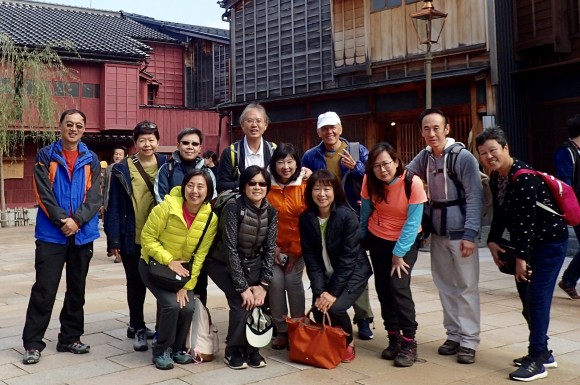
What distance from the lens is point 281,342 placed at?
538cm

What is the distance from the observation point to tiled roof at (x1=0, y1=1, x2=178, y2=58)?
932 inches

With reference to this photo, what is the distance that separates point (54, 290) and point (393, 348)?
2.90m

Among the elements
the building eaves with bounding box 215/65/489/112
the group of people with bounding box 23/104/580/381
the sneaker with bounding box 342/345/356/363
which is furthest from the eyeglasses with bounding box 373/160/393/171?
the building eaves with bounding box 215/65/489/112

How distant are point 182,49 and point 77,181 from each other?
83.5 ft

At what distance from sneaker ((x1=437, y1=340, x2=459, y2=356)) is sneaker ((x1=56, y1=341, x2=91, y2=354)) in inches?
120

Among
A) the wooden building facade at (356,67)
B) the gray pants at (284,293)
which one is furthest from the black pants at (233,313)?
the wooden building facade at (356,67)

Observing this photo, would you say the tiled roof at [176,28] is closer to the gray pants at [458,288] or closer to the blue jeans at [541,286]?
the gray pants at [458,288]

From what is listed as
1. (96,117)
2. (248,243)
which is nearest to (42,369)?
(248,243)

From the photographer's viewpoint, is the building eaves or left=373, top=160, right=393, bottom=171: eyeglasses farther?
the building eaves

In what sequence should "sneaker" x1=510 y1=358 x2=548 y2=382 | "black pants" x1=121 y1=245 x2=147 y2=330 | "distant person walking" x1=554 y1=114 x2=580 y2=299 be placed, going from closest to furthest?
"sneaker" x1=510 y1=358 x2=548 y2=382 < "black pants" x1=121 y1=245 x2=147 y2=330 < "distant person walking" x1=554 y1=114 x2=580 y2=299

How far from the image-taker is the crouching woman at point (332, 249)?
193 inches

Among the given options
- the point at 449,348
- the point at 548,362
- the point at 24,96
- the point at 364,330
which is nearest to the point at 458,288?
the point at 449,348

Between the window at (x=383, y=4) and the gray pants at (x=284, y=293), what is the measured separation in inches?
426

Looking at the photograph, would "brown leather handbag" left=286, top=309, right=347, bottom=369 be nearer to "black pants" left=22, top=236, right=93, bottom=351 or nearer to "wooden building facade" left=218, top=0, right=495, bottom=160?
"black pants" left=22, top=236, right=93, bottom=351
